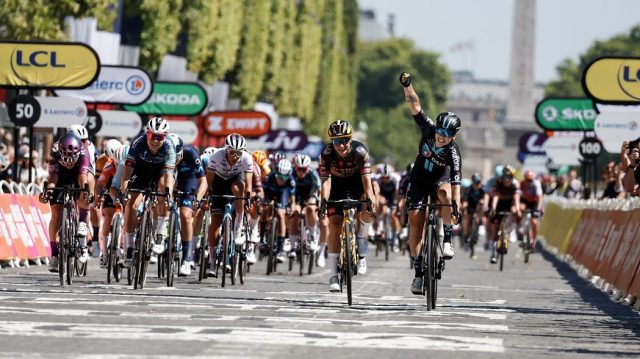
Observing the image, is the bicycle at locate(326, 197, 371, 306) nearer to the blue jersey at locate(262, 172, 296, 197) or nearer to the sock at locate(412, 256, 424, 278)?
the sock at locate(412, 256, 424, 278)

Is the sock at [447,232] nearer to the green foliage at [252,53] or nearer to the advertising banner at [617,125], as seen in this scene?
the advertising banner at [617,125]

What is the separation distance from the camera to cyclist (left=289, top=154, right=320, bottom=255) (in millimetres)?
25312

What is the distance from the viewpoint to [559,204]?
44.3 meters

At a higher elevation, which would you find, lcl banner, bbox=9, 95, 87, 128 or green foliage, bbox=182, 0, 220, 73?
green foliage, bbox=182, 0, 220, 73

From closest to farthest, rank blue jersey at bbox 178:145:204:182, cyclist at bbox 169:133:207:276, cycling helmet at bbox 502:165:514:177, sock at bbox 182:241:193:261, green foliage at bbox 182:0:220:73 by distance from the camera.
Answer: cyclist at bbox 169:133:207:276
sock at bbox 182:241:193:261
blue jersey at bbox 178:145:204:182
cycling helmet at bbox 502:165:514:177
green foliage at bbox 182:0:220:73

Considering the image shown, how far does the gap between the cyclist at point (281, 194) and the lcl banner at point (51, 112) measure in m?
4.11

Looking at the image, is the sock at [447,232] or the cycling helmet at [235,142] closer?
the sock at [447,232]

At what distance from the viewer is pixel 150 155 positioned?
1833 cm

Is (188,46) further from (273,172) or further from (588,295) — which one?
(588,295)

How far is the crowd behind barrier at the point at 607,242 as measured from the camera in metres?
19.8

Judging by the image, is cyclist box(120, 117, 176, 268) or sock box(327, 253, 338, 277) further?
cyclist box(120, 117, 176, 268)

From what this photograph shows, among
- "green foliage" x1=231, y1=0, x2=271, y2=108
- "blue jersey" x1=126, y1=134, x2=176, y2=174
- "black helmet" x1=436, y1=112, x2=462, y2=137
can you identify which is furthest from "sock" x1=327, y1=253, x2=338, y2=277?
"green foliage" x1=231, y1=0, x2=271, y2=108

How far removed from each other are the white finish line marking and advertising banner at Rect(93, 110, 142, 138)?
782 inches

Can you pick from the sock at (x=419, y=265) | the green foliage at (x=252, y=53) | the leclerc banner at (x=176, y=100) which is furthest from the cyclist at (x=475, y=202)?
the green foliage at (x=252, y=53)
